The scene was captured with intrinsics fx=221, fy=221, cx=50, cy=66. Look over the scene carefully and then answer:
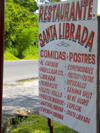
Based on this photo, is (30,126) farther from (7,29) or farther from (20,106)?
(7,29)

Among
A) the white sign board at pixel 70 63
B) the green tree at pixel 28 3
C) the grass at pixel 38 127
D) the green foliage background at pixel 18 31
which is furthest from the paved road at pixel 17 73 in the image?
the green tree at pixel 28 3

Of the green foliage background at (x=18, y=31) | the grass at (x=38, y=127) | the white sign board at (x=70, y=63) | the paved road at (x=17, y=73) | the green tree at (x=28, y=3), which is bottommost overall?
the grass at (x=38, y=127)

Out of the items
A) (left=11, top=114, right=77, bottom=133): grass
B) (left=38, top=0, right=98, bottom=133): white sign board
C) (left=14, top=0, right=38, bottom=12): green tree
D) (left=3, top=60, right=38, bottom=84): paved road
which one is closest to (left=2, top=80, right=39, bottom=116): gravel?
(left=11, top=114, right=77, bottom=133): grass

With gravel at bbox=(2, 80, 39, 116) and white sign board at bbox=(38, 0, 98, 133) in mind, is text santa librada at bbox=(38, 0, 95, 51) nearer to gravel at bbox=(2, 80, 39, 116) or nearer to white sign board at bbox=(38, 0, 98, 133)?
white sign board at bbox=(38, 0, 98, 133)

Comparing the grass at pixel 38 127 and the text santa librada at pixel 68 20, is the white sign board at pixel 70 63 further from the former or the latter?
the grass at pixel 38 127

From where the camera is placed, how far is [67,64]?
274 centimetres

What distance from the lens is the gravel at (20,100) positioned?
17.8 ft

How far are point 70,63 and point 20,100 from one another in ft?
12.8

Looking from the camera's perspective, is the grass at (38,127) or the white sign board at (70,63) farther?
the grass at (38,127)

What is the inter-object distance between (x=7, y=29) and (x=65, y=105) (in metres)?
25.2

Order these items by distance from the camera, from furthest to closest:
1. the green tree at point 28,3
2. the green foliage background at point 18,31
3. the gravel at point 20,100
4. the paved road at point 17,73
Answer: the green tree at point 28,3 < the green foliage background at point 18,31 < the paved road at point 17,73 < the gravel at point 20,100

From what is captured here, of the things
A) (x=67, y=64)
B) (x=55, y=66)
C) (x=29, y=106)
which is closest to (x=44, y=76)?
(x=55, y=66)

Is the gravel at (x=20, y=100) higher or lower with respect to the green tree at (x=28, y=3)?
lower

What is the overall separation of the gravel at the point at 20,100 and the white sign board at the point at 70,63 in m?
2.40
